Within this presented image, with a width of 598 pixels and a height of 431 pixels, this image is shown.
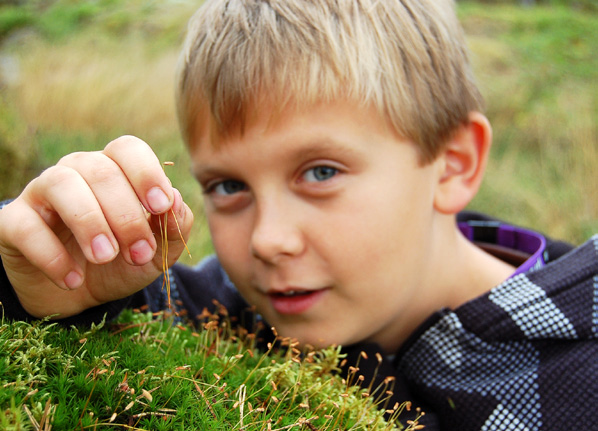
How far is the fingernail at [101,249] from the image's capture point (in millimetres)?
1552

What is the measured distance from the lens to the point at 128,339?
5.60ft

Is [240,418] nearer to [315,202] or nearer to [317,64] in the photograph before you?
[315,202]

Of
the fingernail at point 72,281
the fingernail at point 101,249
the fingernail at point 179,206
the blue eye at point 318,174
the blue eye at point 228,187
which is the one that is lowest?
the blue eye at point 228,187

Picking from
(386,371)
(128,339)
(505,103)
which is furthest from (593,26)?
(128,339)

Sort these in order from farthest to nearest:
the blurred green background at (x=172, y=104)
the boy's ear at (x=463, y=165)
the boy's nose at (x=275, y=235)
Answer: the blurred green background at (x=172, y=104), the boy's ear at (x=463, y=165), the boy's nose at (x=275, y=235)

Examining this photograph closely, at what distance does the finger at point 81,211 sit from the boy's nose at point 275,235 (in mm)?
861

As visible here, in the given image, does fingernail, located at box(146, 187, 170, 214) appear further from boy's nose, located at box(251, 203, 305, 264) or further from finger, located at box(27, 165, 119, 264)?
boy's nose, located at box(251, 203, 305, 264)

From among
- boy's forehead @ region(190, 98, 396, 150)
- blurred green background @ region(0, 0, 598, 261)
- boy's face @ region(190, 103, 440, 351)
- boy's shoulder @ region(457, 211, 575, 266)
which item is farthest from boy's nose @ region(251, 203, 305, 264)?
blurred green background @ region(0, 0, 598, 261)

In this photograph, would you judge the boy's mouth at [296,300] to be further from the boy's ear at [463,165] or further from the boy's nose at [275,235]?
the boy's ear at [463,165]

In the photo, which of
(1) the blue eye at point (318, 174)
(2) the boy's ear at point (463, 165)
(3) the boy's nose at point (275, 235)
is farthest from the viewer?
(2) the boy's ear at point (463, 165)

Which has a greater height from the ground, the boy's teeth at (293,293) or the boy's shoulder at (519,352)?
the boy's teeth at (293,293)

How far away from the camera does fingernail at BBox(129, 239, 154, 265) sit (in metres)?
1.62

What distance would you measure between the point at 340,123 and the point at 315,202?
0.35m

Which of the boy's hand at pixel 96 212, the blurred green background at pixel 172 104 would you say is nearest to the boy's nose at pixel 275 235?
the boy's hand at pixel 96 212
